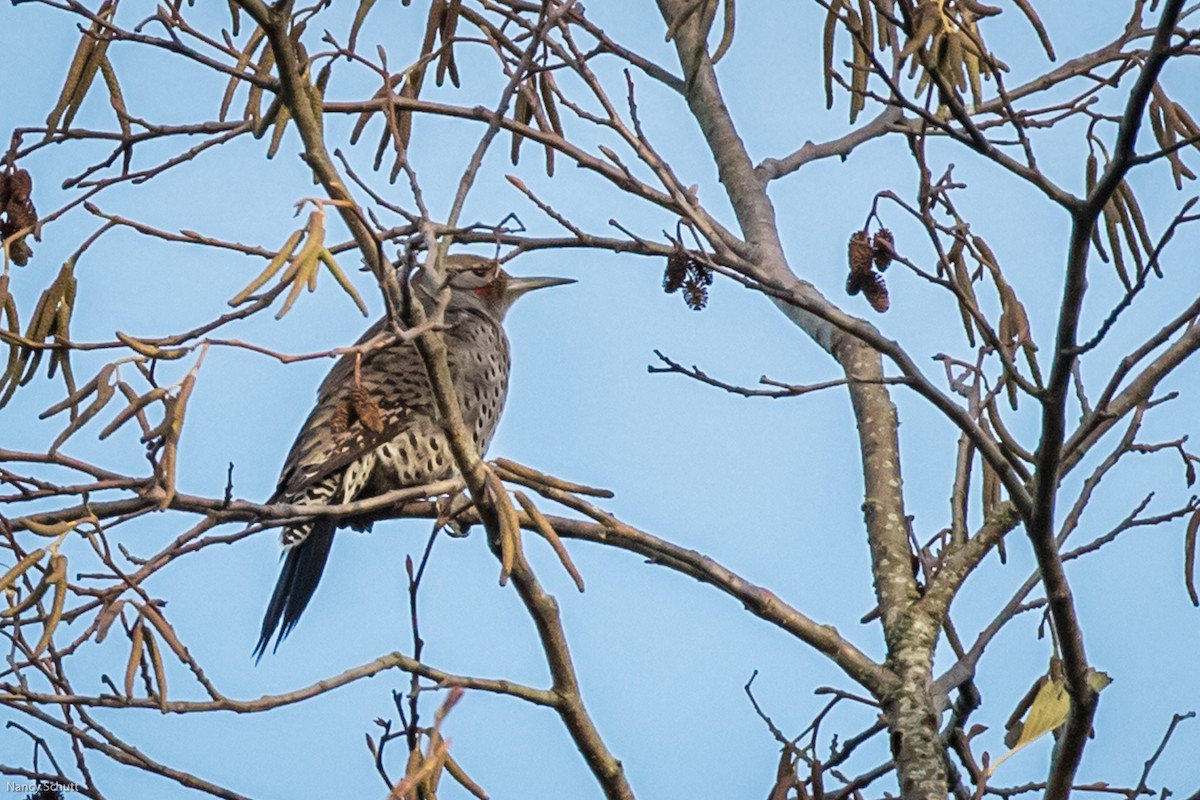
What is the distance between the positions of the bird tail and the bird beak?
1812 millimetres

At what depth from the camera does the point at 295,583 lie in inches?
178

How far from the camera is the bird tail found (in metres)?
4.51

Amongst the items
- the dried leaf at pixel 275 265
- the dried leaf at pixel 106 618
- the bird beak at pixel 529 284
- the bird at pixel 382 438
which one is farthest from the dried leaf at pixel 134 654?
the bird beak at pixel 529 284

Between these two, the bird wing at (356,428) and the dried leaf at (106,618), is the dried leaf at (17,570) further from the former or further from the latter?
the bird wing at (356,428)

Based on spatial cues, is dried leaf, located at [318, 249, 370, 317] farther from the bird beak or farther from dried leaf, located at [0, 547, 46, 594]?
the bird beak

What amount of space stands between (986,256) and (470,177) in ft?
4.07

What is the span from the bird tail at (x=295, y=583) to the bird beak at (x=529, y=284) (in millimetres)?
1812

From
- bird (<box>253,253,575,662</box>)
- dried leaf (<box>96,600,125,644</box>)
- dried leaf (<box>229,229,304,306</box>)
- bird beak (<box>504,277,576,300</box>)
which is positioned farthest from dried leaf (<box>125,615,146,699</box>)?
bird beak (<box>504,277,576,300</box>)

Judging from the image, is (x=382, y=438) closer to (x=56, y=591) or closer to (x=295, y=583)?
(x=295, y=583)

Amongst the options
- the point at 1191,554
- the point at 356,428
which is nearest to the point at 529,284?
the point at 356,428

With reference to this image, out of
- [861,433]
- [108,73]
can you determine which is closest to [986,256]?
[861,433]

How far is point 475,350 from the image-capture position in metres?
5.33

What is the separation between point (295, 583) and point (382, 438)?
0.50 metres

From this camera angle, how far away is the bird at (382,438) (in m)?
4.54
